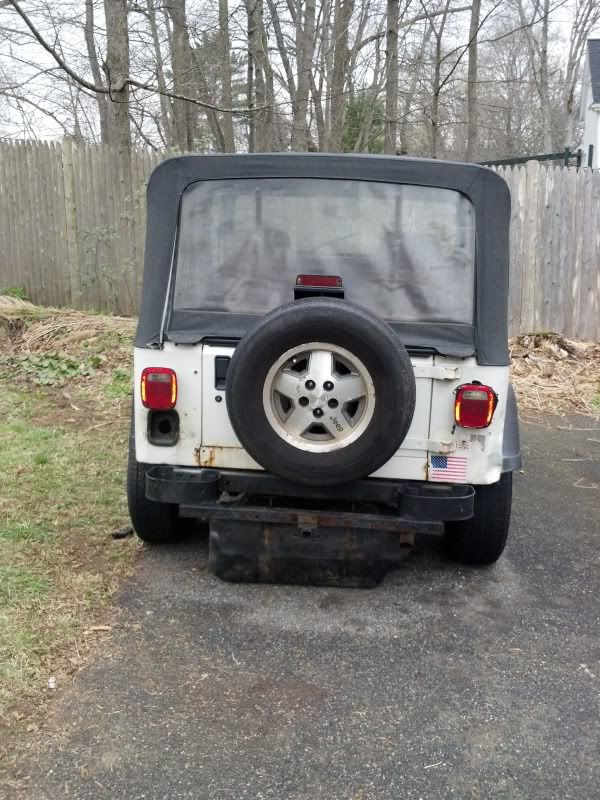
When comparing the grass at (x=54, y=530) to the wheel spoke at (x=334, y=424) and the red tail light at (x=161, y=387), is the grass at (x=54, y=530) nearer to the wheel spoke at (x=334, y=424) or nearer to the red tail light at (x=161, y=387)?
the red tail light at (x=161, y=387)

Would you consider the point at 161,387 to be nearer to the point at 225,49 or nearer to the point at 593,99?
the point at 225,49

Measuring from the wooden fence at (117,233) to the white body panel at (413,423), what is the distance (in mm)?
6362

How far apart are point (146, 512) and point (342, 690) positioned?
1.56m

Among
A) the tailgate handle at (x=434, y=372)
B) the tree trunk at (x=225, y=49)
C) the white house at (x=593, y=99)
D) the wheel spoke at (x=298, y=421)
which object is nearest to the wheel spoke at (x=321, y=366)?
the wheel spoke at (x=298, y=421)

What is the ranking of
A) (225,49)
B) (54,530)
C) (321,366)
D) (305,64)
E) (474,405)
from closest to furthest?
(321,366) < (474,405) < (54,530) < (225,49) < (305,64)

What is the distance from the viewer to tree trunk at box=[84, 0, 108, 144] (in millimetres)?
12712

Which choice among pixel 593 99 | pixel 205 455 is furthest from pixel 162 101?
pixel 205 455

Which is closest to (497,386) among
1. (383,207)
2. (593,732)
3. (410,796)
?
(383,207)

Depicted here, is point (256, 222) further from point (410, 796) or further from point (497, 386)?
point (410, 796)

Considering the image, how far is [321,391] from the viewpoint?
3.35 metres

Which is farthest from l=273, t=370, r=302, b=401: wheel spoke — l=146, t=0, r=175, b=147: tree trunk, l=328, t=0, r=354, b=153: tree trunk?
l=146, t=0, r=175, b=147: tree trunk

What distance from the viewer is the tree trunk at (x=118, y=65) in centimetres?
1005

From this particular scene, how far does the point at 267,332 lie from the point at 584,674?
1.92m

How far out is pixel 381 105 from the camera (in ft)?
71.6
